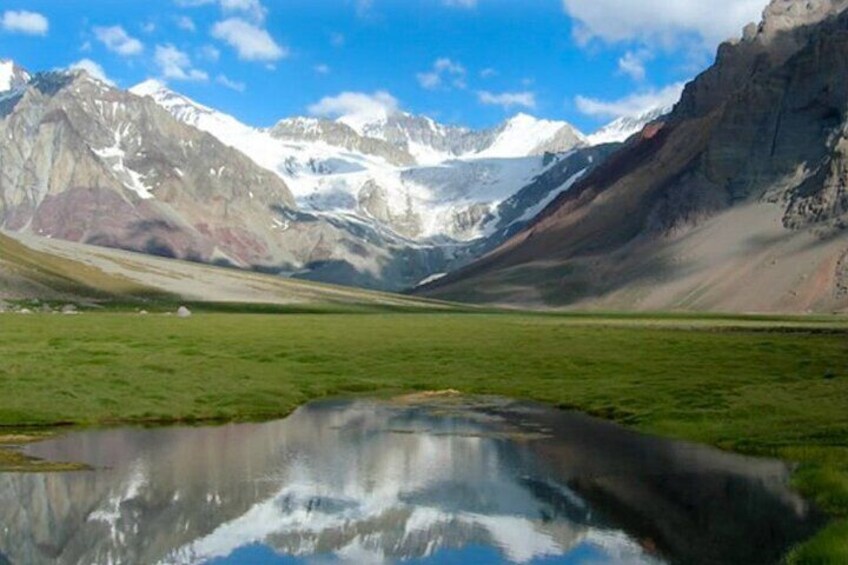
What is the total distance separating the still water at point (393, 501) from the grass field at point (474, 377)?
2.79m

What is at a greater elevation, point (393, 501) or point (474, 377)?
point (474, 377)

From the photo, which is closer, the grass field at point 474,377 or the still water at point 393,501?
the still water at point 393,501

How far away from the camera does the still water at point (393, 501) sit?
2456 centimetres

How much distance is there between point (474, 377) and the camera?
6756cm

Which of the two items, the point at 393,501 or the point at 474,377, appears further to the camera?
the point at 474,377

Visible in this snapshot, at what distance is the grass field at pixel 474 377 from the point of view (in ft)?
138

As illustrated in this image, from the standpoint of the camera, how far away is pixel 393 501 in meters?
29.5

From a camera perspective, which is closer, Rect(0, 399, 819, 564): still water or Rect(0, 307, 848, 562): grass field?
Rect(0, 399, 819, 564): still water

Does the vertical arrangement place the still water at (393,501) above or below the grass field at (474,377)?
below

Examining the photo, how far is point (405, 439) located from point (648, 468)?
1061 cm

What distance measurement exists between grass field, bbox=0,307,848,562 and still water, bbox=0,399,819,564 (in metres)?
2.79

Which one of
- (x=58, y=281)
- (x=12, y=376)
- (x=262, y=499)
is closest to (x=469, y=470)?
(x=262, y=499)

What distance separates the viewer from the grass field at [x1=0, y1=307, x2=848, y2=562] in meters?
42.0

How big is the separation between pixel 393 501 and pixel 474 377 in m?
38.3
